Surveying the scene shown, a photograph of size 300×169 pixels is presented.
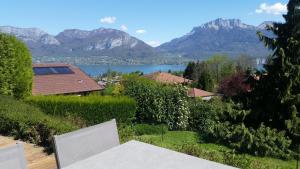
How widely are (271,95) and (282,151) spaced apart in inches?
121

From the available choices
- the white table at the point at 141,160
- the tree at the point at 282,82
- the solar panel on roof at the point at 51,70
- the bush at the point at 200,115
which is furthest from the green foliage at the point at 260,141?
the solar panel on roof at the point at 51,70

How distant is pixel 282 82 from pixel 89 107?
8.52 metres

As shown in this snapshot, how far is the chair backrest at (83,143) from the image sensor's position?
14.2 feet

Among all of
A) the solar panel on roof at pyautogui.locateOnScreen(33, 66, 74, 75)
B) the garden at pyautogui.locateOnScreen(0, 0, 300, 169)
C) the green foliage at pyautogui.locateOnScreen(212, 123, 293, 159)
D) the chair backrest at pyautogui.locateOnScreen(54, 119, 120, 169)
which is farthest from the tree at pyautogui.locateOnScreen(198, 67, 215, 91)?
the chair backrest at pyautogui.locateOnScreen(54, 119, 120, 169)

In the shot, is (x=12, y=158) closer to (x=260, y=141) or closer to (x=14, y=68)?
(x=260, y=141)

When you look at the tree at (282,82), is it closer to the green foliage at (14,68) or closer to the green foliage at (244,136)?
the green foliage at (244,136)

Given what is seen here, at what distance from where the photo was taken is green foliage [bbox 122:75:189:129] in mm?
20312

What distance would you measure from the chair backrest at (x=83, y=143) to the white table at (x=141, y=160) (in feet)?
0.98

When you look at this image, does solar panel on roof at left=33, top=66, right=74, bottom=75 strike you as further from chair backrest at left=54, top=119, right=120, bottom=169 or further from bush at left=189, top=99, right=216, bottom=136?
chair backrest at left=54, top=119, right=120, bottom=169

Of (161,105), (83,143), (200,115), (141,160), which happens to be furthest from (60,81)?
(141,160)

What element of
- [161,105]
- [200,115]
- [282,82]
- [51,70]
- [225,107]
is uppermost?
[282,82]

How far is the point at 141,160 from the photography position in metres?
4.20

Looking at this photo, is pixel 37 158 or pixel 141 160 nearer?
pixel 141 160

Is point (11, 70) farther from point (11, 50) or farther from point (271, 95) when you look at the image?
point (271, 95)
